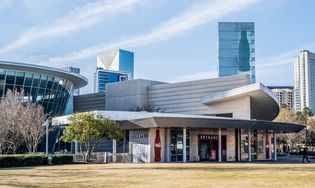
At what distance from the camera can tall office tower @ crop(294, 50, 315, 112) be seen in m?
182

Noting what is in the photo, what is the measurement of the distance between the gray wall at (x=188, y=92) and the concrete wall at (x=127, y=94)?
113cm

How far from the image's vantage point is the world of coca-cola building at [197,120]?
140 ft

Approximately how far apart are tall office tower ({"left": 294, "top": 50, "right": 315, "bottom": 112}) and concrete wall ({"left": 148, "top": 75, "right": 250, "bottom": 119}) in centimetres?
12344

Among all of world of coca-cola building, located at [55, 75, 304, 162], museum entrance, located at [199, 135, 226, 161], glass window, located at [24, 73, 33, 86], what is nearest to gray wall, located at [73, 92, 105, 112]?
world of coca-cola building, located at [55, 75, 304, 162]

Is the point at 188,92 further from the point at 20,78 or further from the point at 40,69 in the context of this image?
the point at 20,78

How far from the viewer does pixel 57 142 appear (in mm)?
57625

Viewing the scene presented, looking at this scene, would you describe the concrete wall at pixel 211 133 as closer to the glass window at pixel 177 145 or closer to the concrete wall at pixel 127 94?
the glass window at pixel 177 145

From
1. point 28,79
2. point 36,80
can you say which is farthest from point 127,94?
point 28,79

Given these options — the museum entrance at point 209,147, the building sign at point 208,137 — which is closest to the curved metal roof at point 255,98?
the museum entrance at point 209,147

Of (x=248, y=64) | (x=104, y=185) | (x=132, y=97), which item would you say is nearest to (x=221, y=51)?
(x=248, y=64)

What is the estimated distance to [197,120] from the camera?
4116 centimetres

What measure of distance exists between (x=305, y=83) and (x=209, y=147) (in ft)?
501

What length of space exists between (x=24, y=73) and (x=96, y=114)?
17.2m

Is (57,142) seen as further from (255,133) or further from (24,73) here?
(255,133)
